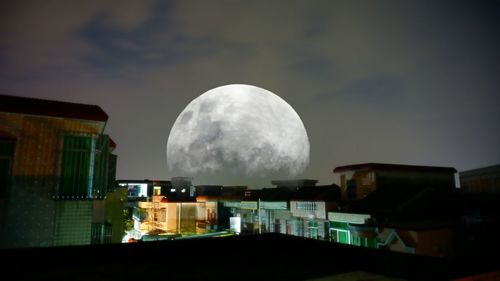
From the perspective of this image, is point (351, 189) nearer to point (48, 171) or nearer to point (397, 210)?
point (397, 210)

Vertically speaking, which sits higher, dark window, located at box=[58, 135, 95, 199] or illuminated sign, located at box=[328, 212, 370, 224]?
dark window, located at box=[58, 135, 95, 199]

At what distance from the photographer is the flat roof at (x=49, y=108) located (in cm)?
1184

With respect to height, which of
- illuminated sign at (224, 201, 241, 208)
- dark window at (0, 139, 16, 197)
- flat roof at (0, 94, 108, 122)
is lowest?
illuminated sign at (224, 201, 241, 208)

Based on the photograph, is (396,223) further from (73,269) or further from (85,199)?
(73,269)

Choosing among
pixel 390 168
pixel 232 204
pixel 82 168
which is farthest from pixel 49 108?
pixel 232 204

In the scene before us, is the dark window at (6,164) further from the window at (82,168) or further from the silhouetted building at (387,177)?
the silhouetted building at (387,177)

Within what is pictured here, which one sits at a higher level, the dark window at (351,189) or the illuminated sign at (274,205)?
the dark window at (351,189)

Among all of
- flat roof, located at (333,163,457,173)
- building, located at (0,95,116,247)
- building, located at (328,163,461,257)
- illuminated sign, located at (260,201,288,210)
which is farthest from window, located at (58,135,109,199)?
illuminated sign, located at (260,201,288,210)

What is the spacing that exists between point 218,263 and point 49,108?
33.0 feet

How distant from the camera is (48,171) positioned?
12.0m

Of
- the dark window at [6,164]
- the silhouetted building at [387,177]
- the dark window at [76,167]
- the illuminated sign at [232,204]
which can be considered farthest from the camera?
the illuminated sign at [232,204]

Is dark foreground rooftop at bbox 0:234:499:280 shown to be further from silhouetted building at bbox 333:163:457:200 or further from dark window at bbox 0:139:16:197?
silhouetted building at bbox 333:163:457:200

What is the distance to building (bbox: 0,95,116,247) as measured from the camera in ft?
37.4

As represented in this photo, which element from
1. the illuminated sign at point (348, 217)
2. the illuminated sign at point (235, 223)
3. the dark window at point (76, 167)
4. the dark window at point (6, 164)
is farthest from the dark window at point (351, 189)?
the dark window at point (6, 164)
